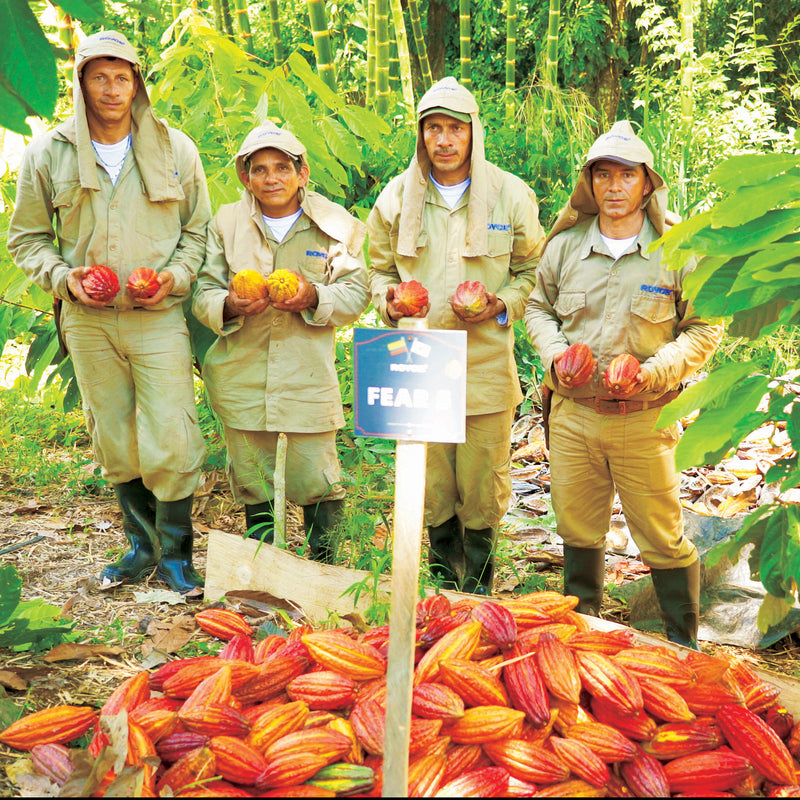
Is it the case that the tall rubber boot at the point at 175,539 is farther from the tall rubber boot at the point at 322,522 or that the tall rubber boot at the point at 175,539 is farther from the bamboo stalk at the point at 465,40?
the bamboo stalk at the point at 465,40

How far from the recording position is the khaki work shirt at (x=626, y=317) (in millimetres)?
3049

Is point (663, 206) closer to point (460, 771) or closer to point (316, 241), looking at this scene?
point (316, 241)

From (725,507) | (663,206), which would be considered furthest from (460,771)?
(725,507)

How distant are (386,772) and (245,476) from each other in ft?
7.29

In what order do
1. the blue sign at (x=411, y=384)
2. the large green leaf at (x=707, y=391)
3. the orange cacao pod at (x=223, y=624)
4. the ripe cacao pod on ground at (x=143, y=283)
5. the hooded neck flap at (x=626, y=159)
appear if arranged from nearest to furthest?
the blue sign at (x=411, y=384) → the large green leaf at (x=707, y=391) → the orange cacao pod at (x=223, y=624) → the hooded neck flap at (x=626, y=159) → the ripe cacao pod on ground at (x=143, y=283)

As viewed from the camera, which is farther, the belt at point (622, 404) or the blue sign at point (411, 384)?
the belt at point (622, 404)

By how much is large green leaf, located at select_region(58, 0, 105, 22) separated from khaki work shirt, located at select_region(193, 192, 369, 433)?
222cm

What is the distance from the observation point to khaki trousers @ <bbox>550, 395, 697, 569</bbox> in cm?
311

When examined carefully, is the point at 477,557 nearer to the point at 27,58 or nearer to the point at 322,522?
the point at 322,522

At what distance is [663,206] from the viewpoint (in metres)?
3.14

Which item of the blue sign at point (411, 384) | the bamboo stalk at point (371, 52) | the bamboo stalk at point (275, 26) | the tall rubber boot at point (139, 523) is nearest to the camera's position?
the blue sign at point (411, 384)

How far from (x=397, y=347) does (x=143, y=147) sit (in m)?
2.26

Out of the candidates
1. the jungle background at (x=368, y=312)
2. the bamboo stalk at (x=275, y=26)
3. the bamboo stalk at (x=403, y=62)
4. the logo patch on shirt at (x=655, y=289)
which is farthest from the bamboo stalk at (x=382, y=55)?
the logo patch on shirt at (x=655, y=289)

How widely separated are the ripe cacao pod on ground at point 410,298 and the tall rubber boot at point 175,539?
4.44 feet
